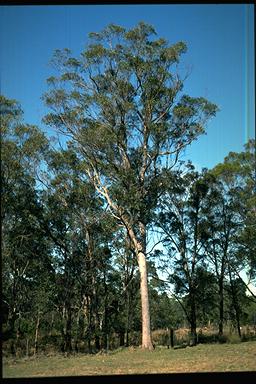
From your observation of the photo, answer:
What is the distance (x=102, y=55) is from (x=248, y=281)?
12.6 metres

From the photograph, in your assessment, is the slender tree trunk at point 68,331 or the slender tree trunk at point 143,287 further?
the slender tree trunk at point 68,331

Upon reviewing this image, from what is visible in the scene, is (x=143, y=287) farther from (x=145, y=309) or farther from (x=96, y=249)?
(x=96, y=249)

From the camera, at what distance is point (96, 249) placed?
19375mm

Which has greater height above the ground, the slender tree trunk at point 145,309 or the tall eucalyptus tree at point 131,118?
the tall eucalyptus tree at point 131,118

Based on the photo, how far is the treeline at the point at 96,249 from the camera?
57.1ft

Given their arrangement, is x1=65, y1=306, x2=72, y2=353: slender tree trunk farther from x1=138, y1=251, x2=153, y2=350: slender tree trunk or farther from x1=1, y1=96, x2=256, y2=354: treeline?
x1=138, y1=251, x2=153, y2=350: slender tree trunk

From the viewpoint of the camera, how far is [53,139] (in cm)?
1759

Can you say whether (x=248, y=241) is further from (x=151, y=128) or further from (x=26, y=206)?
(x=26, y=206)

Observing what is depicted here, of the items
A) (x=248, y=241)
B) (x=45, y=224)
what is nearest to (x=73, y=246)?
(x=45, y=224)

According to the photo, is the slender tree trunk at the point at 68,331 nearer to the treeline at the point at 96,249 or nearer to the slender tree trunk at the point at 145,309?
the treeline at the point at 96,249

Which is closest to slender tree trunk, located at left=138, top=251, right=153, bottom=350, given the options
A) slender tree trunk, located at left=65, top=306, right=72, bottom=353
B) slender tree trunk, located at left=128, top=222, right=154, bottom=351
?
slender tree trunk, located at left=128, top=222, right=154, bottom=351

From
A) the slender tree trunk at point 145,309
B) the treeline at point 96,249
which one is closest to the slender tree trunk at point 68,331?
the treeline at point 96,249

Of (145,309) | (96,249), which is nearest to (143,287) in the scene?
(145,309)

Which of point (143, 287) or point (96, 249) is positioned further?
point (96, 249)
